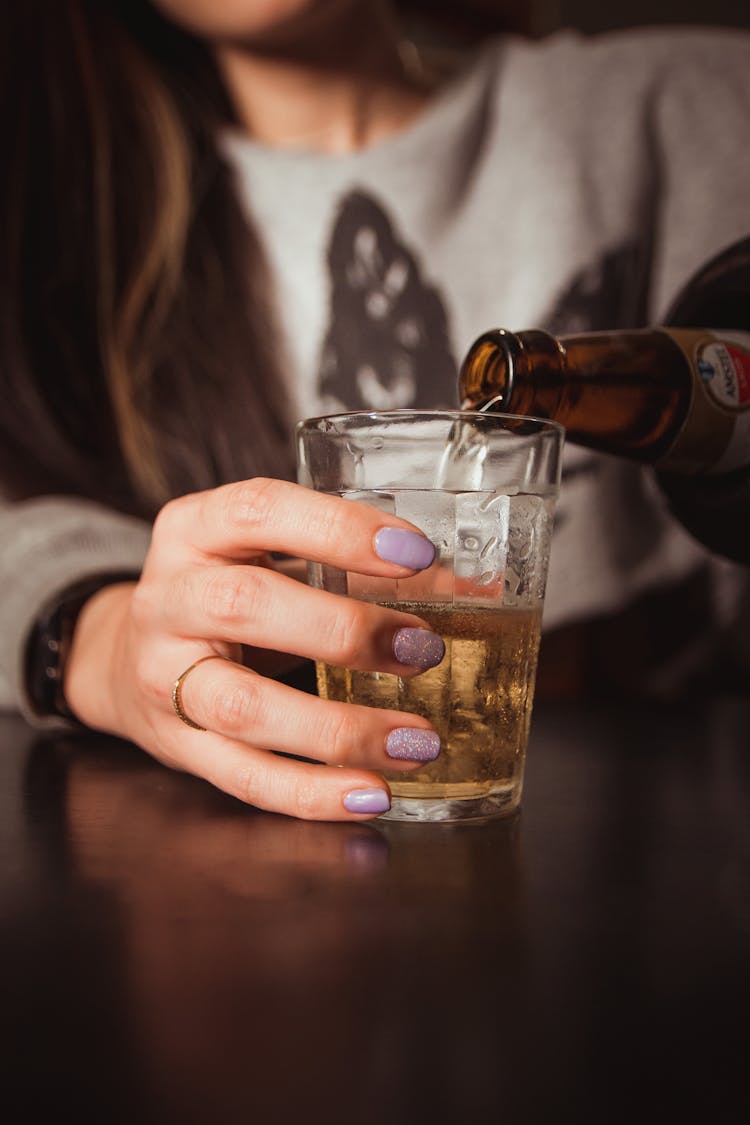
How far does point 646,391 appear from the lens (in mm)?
692

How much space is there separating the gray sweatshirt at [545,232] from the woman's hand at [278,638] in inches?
31.5

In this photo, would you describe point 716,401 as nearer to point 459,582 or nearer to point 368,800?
point 459,582

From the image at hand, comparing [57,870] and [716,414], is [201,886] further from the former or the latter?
[716,414]

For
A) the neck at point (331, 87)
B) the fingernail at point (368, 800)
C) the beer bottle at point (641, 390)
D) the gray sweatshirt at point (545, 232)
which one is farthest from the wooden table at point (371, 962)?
the neck at point (331, 87)

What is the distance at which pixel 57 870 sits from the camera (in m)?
0.45

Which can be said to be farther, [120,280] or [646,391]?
[120,280]

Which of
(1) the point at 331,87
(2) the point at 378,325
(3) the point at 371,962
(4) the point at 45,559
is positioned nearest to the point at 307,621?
(3) the point at 371,962

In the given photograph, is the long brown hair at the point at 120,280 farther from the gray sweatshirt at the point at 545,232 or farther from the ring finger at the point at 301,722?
the ring finger at the point at 301,722

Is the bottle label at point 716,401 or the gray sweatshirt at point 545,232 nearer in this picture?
the bottle label at point 716,401

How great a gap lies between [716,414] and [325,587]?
0.31 meters

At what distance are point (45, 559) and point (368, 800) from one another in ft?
1.65

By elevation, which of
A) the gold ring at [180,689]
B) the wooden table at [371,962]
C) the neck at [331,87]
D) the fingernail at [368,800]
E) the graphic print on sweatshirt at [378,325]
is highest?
the neck at [331,87]

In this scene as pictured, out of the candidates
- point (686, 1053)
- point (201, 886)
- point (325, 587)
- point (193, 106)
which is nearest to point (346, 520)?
point (325, 587)

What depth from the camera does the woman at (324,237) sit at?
1.34m
